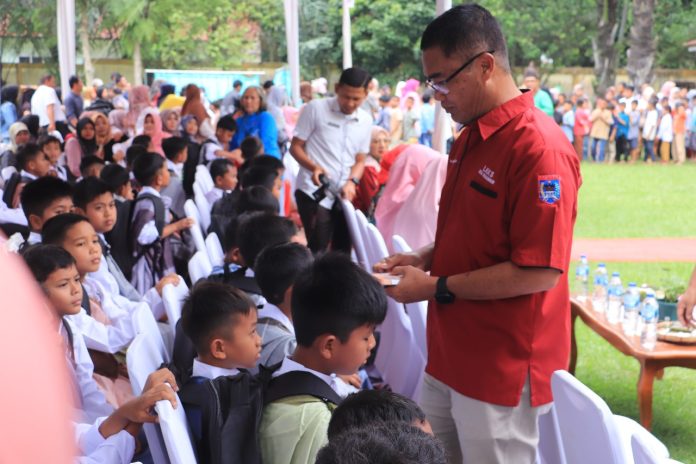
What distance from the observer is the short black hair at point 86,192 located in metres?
4.68

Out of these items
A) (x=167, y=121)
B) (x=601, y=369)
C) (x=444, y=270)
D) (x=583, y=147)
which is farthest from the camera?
(x=583, y=147)

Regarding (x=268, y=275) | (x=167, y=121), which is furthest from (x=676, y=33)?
(x=268, y=275)

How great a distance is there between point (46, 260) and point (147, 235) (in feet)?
6.71

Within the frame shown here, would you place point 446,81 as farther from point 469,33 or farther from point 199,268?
point 199,268

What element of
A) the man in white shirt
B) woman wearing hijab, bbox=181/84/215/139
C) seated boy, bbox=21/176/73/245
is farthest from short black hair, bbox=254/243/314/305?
the man in white shirt

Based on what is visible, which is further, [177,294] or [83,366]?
[177,294]

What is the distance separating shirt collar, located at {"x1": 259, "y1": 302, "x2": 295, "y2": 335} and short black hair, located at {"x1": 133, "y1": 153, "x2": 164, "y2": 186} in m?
2.77

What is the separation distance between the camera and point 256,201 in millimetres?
5328

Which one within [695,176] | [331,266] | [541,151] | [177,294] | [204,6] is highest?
[204,6]

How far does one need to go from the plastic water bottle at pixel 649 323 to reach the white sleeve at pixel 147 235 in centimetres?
270

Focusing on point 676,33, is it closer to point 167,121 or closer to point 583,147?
point 583,147

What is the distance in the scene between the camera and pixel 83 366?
3.04 meters

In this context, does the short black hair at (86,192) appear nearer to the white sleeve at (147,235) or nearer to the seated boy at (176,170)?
the white sleeve at (147,235)

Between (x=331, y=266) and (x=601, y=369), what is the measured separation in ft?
10.7
